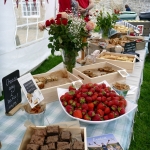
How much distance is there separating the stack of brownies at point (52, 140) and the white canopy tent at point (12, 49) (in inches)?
67.9

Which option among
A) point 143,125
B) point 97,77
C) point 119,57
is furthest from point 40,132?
point 143,125

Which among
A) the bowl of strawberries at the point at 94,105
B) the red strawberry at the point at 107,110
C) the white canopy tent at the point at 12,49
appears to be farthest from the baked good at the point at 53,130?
the white canopy tent at the point at 12,49

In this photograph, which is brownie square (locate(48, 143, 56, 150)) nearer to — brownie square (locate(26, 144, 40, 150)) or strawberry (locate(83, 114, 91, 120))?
brownie square (locate(26, 144, 40, 150))

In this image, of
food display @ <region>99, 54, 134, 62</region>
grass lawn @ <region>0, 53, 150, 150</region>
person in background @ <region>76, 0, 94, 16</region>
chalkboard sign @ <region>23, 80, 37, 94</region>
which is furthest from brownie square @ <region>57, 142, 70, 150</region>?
person in background @ <region>76, 0, 94, 16</region>

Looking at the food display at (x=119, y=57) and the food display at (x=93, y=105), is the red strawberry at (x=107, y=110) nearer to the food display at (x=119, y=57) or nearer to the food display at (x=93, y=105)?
the food display at (x=93, y=105)

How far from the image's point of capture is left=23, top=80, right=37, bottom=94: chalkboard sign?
99 centimetres

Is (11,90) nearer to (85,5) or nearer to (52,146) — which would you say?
(52,146)

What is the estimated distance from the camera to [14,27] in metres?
2.39

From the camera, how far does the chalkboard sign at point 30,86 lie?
3.25 feet

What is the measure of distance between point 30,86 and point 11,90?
123 millimetres

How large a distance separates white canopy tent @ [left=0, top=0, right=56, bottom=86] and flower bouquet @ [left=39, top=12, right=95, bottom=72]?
3.18 ft

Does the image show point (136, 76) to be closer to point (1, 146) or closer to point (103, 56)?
point (103, 56)

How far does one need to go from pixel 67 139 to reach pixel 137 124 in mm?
1650

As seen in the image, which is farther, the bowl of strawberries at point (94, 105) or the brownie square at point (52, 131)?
the bowl of strawberries at point (94, 105)
